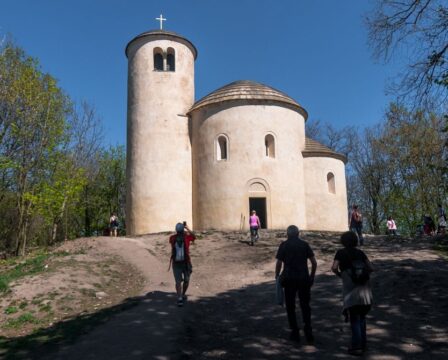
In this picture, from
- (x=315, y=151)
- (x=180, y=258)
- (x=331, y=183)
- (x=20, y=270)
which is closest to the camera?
(x=180, y=258)

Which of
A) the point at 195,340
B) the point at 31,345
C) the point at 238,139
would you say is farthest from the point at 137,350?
the point at 238,139

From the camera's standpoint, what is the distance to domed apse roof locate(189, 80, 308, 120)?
23766 millimetres

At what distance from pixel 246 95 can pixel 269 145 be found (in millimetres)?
2886

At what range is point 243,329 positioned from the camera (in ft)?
27.4

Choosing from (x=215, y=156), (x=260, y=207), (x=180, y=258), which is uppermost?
(x=215, y=156)

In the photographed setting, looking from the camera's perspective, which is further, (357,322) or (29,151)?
(29,151)

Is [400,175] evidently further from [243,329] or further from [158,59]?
[243,329]

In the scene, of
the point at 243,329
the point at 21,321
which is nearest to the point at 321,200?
the point at 243,329

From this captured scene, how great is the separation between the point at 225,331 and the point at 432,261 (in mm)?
7962

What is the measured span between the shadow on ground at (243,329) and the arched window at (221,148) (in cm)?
1322

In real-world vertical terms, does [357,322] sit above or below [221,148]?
below

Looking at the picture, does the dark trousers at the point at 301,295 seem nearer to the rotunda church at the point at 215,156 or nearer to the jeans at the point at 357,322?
the jeans at the point at 357,322

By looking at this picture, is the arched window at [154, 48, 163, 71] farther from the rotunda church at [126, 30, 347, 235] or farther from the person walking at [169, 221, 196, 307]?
the person walking at [169, 221, 196, 307]

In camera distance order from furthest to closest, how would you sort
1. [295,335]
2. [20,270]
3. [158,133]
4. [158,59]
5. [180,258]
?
[158,59], [158,133], [20,270], [180,258], [295,335]
